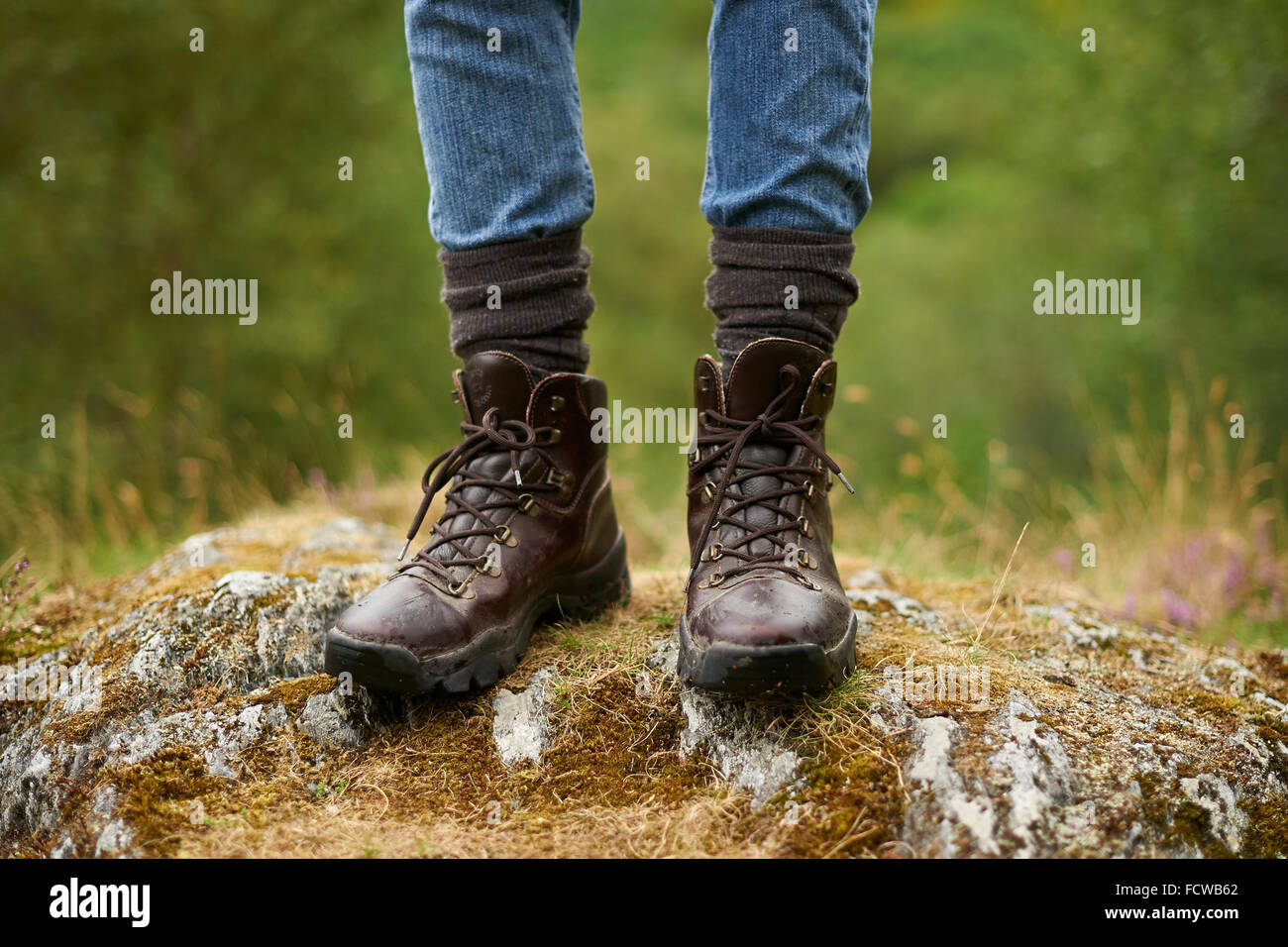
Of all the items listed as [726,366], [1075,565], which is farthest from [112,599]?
[1075,565]

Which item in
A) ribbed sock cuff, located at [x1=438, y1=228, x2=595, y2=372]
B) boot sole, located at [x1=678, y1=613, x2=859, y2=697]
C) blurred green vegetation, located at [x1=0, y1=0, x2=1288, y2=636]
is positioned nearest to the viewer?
boot sole, located at [x1=678, y1=613, x2=859, y2=697]

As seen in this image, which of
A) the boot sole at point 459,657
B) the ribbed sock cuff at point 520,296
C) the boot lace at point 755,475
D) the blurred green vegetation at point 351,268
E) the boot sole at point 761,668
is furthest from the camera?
the blurred green vegetation at point 351,268

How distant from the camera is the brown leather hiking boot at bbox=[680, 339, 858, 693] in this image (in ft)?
4.75

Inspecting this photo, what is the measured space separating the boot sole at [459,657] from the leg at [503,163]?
47 centimetres

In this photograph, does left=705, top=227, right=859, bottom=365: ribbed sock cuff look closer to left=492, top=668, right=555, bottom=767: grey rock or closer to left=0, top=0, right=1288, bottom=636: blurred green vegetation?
left=492, top=668, right=555, bottom=767: grey rock

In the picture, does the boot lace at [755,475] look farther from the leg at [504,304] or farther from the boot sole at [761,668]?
the leg at [504,304]

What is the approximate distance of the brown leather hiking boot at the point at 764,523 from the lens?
57.1 inches

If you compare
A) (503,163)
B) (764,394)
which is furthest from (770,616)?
(503,163)

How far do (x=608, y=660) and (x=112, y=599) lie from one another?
4.32 ft

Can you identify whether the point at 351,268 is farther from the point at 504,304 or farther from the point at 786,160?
the point at 786,160

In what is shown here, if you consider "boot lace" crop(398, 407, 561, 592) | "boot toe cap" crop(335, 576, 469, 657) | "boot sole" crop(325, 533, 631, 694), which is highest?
"boot lace" crop(398, 407, 561, 592)

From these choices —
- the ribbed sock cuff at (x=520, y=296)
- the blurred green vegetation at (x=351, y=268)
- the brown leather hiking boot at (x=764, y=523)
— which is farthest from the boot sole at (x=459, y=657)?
the blurred green vegetation at (x=351, y=268)

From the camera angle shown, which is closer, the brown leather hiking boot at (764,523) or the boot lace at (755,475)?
the brown leather hiking boot at (764,523)

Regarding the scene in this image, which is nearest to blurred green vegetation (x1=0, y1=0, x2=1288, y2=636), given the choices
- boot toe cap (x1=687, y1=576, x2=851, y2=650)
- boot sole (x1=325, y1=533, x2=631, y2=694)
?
boot sole (x1=325, y1=533, x2=631, y2=694)
